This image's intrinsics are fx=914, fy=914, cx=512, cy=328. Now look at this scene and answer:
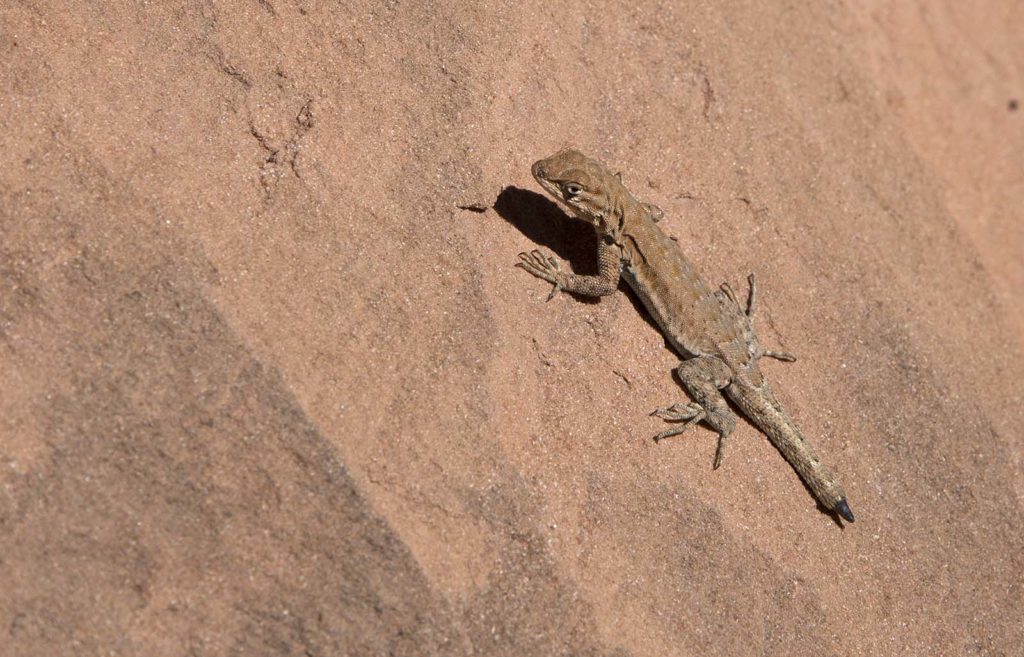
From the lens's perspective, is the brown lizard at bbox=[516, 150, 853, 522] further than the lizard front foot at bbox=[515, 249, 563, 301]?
Yes

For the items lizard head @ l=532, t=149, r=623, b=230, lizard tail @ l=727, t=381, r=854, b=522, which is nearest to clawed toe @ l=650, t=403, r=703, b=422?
lizard tail @ l=727, t=381, r=854, b=522

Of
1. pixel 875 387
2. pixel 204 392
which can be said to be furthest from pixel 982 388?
pixel 204 392

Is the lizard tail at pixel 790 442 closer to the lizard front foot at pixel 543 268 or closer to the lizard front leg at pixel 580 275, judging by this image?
the lizard front leg at pixel 580 275

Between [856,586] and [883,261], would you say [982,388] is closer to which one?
[883,261]

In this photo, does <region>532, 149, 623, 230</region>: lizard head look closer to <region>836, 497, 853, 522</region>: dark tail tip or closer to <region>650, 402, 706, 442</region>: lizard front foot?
<region>650, 402, 706, 442</region>: lizard front foot

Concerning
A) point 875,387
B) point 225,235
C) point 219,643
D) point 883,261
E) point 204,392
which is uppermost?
point 883,261

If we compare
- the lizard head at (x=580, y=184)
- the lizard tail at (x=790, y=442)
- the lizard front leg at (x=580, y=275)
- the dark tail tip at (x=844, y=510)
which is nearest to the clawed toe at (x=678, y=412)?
the lizard tail at (x=790, y=442)

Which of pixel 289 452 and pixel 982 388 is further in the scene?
pixel 982 388
